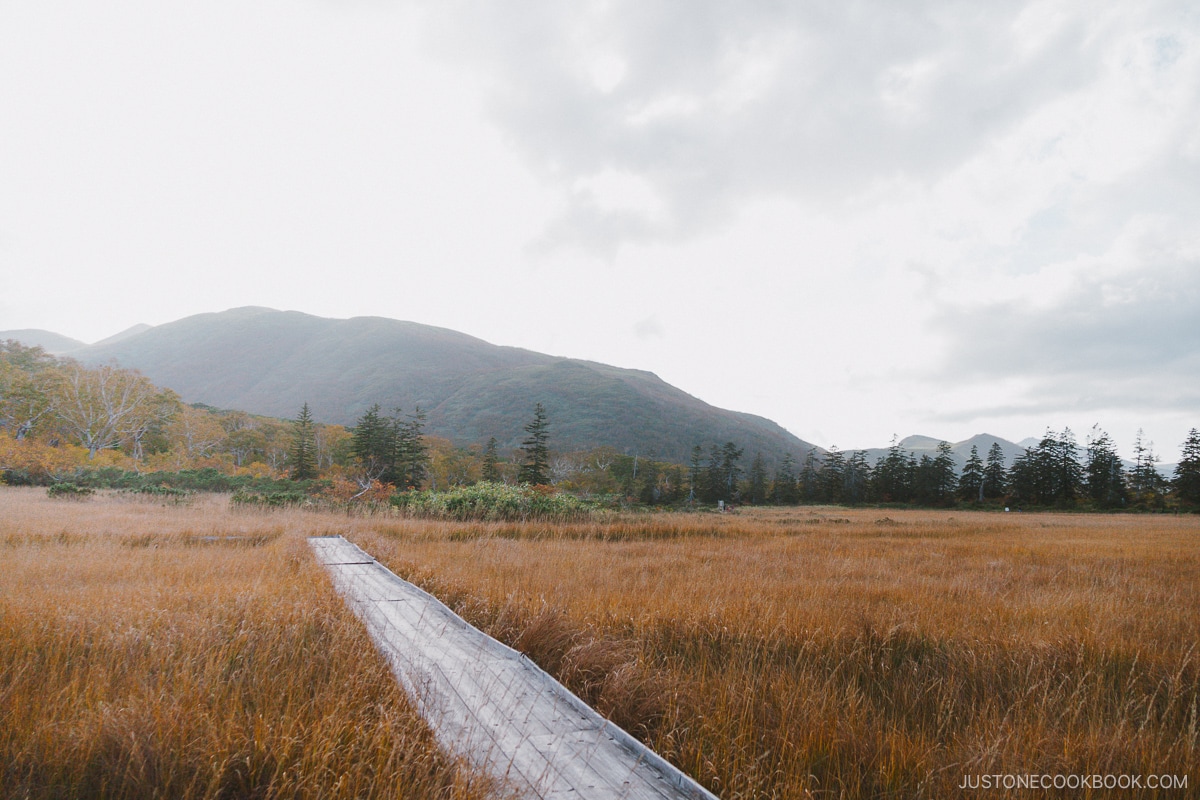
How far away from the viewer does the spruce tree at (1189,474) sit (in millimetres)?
57812

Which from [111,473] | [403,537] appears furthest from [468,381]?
[403,537]

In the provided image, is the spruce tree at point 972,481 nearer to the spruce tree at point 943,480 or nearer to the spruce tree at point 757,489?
the spruce tree at point 943,480

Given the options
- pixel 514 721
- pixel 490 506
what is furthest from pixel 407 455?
pixel 514 721

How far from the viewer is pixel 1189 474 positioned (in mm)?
59656

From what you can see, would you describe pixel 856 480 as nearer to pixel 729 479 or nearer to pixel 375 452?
pixel 729 479

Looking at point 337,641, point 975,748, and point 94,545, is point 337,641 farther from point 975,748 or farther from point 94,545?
point 94,545

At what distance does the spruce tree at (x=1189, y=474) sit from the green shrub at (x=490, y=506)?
81.9 metres

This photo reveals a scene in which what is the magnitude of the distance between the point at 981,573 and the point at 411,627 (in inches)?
384

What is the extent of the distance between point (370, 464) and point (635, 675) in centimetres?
5202

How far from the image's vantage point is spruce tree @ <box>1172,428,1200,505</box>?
57.8m

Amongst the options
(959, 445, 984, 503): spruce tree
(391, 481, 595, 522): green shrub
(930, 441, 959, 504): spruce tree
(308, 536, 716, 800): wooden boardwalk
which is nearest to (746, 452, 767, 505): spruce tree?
(930, 441, 959, 504): spruce tree

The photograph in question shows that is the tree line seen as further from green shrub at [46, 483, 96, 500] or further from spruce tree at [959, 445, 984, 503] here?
green shrub at [46, 483, 96, 500]

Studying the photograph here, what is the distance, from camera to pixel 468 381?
7785 inches

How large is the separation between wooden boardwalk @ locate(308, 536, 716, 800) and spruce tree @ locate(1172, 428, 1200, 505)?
8908cm
